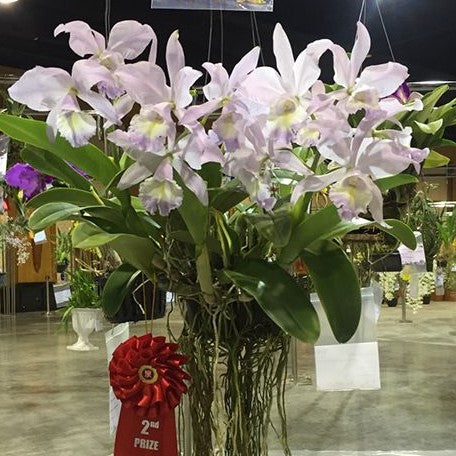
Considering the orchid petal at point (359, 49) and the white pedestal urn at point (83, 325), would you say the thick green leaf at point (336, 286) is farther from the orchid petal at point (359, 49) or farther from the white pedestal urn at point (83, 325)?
the white pedestal urn at point (83, 325)

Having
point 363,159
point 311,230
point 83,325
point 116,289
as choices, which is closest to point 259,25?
point 83,325

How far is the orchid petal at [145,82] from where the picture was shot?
853mm

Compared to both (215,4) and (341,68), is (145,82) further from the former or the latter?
(215,4)

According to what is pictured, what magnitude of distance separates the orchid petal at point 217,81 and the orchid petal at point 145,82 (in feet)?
0.18

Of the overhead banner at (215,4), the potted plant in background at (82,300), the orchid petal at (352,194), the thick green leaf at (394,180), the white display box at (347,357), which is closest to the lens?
the orchid petal at (352,194)

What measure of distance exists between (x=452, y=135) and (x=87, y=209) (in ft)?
35.6

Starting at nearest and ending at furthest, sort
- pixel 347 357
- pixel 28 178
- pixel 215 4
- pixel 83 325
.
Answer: pixel 347 357
pixel 28 178
pixel 215 4
pixel 83 325

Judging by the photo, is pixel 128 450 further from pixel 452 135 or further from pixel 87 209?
pixel 452 135

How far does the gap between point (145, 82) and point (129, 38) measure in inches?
3.5

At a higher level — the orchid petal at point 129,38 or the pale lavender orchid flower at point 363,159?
the orchid petal at point 129,38

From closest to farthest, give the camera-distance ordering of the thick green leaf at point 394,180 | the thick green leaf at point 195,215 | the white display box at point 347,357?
the thick green leaf at point 195,215
the thick green leaf at point 394,180
the white display box at point 347,357

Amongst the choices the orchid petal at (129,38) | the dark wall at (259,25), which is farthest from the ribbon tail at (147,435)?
the dark wall at (259,25)

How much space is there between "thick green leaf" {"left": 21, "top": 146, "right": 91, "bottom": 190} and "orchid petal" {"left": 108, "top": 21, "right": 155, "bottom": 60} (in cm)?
24

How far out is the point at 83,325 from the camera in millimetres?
5766
